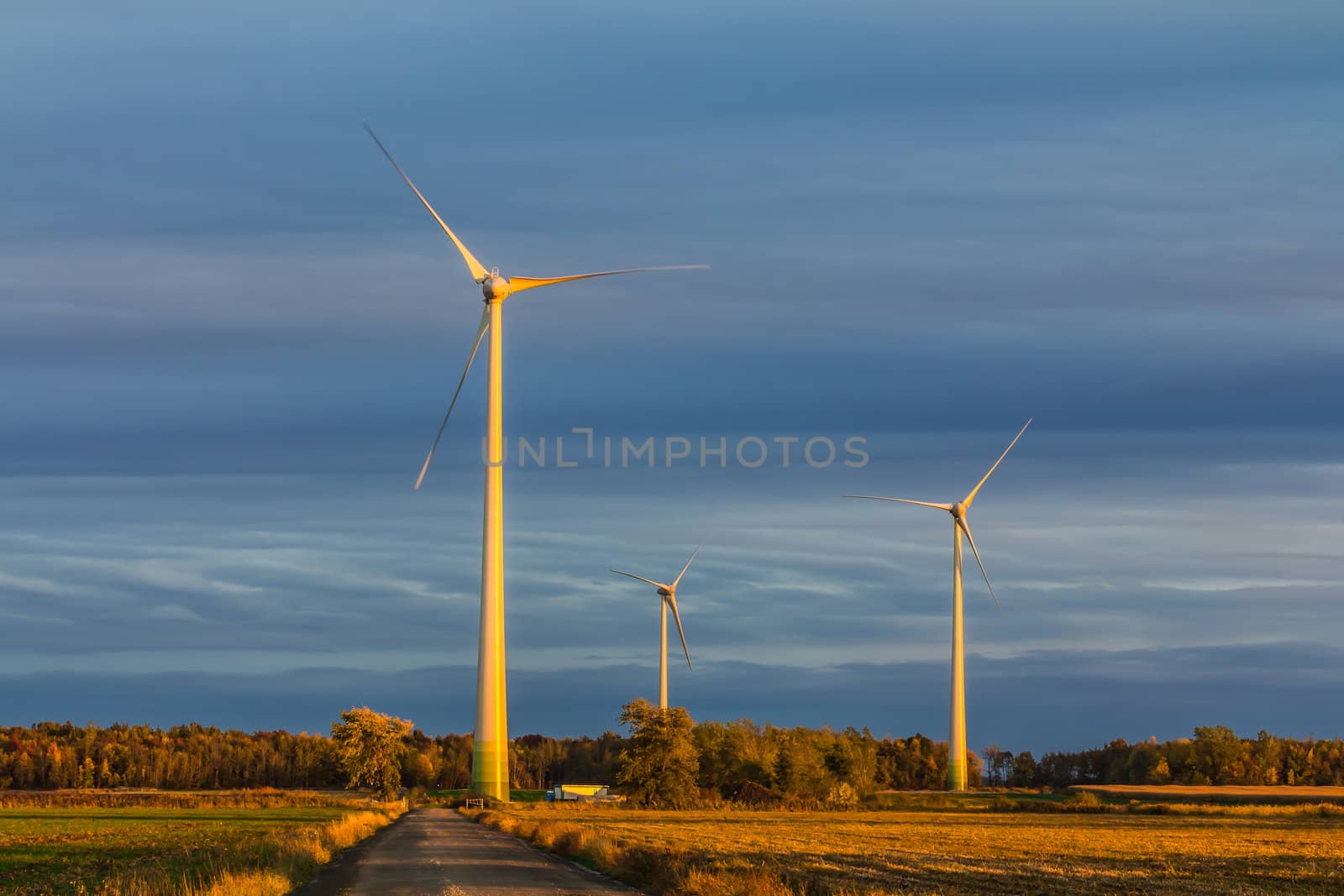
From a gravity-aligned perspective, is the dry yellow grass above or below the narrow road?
below

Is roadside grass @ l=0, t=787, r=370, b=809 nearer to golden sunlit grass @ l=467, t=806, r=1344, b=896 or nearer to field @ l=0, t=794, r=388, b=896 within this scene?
field @ l=0, t=794, r=388, b=896

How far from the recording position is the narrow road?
3522 cm

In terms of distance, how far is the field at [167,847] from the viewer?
38.0 metres

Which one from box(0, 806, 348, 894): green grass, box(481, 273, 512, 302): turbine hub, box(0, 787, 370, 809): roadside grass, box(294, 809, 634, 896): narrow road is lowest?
box(0, 787, 370, 809): roadside grass

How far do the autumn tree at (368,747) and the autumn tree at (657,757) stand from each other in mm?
39308

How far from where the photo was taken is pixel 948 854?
183 feet

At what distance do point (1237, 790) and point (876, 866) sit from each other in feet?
433

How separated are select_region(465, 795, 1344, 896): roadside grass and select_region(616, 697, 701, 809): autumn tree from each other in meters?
23.5

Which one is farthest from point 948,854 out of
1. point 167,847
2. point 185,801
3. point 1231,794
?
point 1231,794

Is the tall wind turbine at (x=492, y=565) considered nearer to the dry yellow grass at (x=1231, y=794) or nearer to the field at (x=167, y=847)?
the field at (x=167, y=847)

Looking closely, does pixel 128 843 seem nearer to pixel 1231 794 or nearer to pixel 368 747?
pixel 368 747

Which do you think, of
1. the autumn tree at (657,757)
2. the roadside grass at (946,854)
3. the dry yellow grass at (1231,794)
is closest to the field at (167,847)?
the roadside grass at (946,854)

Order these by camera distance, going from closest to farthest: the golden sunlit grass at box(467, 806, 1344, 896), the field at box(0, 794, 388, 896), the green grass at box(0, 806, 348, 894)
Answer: the golden sunlit grass at box(467, 806, 1344, 896)
the field at box(0, 794, 388, 896)
the green grass at box(0, 806, 348, 894)

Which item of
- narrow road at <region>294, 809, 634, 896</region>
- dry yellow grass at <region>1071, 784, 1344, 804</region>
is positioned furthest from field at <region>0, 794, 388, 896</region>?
dry yellow grass at <region>1071, 784, 1344, 804</region>
